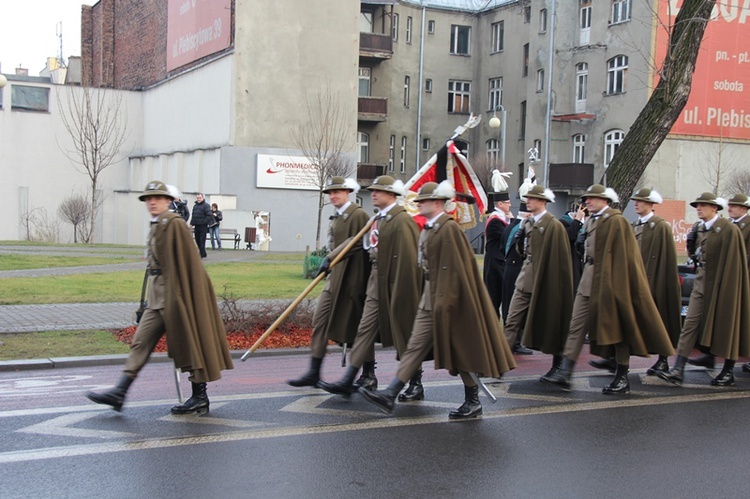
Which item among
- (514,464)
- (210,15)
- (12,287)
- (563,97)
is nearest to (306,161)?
(210,15)

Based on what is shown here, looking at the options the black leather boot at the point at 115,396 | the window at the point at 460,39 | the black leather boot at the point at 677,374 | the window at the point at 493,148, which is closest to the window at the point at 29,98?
the window at the point at 460,39

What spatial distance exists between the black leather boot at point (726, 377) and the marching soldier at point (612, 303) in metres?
0.82

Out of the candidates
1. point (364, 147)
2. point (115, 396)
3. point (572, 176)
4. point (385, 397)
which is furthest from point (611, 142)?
point (115, 396)

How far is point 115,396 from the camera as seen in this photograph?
7.51 m

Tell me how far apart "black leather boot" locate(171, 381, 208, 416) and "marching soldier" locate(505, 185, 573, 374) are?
3.62 meters

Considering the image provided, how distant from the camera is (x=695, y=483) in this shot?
6.02 m

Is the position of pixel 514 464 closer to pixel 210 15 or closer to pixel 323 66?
pixel 323 66

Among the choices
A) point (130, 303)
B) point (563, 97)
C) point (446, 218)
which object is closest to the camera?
point (446, 218)

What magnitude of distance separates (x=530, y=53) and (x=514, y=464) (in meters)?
44.0

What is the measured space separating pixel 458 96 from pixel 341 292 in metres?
47.2

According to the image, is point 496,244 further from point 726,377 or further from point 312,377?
point 312,377

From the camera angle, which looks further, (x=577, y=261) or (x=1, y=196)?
(x=1, y=196)

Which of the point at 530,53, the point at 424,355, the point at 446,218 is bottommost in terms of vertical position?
the point at 424,355

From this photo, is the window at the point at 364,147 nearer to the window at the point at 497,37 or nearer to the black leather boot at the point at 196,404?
the window at the point at 497,37
